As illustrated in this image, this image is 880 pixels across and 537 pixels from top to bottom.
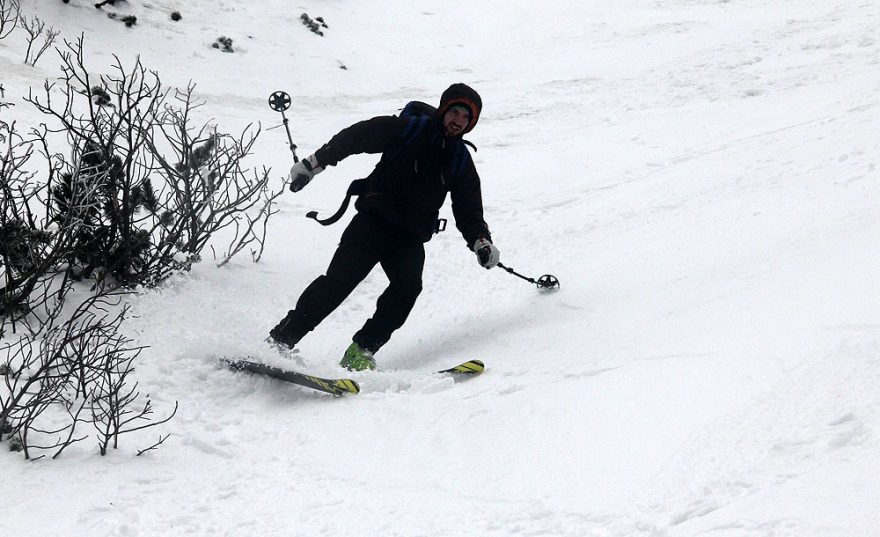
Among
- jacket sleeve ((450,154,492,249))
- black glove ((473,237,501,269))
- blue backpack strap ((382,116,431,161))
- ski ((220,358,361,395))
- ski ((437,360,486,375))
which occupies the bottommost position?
ski ((220,358,361,395))

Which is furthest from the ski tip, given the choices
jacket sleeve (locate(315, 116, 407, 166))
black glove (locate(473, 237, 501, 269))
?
jacket sleeve (locate(315, 116, 407, 166))

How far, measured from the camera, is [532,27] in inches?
649

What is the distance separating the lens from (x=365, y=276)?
4.11m

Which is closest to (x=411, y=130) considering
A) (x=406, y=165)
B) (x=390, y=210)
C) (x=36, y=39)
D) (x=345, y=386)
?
(x=406, y=165)

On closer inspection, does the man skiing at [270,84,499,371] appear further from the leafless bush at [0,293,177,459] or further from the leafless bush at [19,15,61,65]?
the leafless bush at [19,15,61,65]

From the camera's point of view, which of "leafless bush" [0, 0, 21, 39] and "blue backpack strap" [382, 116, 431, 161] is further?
"leafless bush" [0, 0, 21, 39]

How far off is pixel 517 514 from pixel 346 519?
565 millimetres

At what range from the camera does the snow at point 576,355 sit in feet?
7.44

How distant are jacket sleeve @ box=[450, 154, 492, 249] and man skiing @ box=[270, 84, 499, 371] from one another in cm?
2

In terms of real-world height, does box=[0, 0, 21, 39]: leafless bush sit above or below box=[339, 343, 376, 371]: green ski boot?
above

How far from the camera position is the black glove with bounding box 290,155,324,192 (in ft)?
13.7

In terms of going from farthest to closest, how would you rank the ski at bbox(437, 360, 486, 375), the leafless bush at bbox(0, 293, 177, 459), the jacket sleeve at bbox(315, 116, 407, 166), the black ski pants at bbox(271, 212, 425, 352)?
1. the jacket sleeve at bbox(315, 116, 407, 166)
2. the black ski pants at bbox(271, 212, 425, 352)
3. the ski at bbox(437, 360, 486, 375)
4. the leafless bush at bbox(0, 293, 177, 459)

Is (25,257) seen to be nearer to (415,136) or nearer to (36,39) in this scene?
(415,136)

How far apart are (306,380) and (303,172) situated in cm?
126
